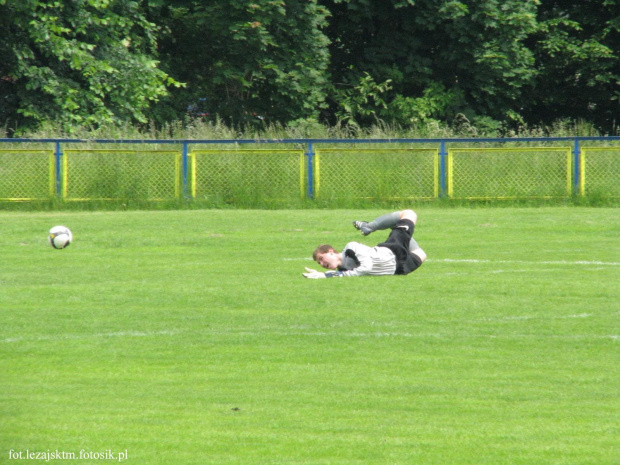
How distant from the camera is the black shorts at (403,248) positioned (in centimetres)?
1378

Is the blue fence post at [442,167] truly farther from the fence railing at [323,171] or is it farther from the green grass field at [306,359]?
the green grass field at [306,359]

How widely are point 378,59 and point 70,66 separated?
13.3 meters

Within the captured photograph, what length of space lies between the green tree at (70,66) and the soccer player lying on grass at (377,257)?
18.9 metres

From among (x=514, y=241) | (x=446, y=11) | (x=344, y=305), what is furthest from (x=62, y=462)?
(x=446, y=11)

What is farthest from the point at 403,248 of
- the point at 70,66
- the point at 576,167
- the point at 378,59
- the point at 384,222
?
the point at 378,59

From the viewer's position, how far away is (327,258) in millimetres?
13641

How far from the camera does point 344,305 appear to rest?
37.1 feet

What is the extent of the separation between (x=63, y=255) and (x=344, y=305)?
7182 millimetres

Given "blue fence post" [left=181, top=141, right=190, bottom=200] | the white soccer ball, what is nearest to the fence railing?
"blue fence post" [left=181, top=141, right=190, bottom=200]

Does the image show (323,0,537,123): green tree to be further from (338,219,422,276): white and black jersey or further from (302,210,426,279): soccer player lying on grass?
(338,219,422,276): white and black jersey

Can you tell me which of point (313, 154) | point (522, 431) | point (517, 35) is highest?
point (517, 35)

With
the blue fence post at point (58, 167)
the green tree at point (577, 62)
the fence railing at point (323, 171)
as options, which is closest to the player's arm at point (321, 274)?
the fence railing at point (323, 171)

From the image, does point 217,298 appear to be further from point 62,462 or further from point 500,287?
point 62,462

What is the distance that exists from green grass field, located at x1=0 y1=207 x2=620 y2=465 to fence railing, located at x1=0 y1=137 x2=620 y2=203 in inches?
385
